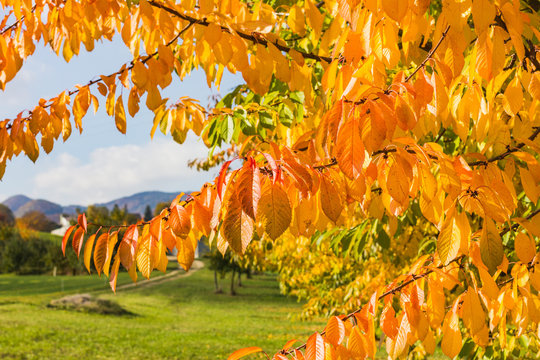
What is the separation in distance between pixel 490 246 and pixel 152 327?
2169 centimetres

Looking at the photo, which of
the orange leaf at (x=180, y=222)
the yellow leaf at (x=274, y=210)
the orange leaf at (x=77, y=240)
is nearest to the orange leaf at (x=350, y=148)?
the yellow leaf at (x=274, y=210)

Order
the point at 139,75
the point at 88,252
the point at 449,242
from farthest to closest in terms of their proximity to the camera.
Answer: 1. the point at 139,75
2. the point at 88,252
3. the point at 449,242

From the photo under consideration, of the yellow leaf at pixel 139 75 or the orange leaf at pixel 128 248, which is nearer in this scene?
the orange leaf at pixel 128 248

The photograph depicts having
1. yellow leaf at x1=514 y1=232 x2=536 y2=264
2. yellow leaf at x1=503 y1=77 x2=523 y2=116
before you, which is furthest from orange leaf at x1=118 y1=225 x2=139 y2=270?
yellow leaf at x1=503 y1=77 x2=523 y2=116

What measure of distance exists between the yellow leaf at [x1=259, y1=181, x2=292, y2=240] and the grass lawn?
213 inches

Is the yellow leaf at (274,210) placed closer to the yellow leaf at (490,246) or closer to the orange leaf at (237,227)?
the orange leaf at (237,227)

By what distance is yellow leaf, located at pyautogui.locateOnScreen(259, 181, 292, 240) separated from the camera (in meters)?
1.18

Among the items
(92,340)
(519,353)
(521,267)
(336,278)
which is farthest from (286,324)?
(521,267)

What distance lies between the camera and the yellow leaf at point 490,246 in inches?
55.9

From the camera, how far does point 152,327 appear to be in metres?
21.2

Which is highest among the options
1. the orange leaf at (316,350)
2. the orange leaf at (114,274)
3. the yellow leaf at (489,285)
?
the orange leaf at (114,274)

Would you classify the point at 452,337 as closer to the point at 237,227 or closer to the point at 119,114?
the point at 237,227

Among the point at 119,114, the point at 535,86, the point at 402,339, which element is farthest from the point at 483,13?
the point at 119,114

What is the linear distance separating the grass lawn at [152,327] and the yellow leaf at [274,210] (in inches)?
213
